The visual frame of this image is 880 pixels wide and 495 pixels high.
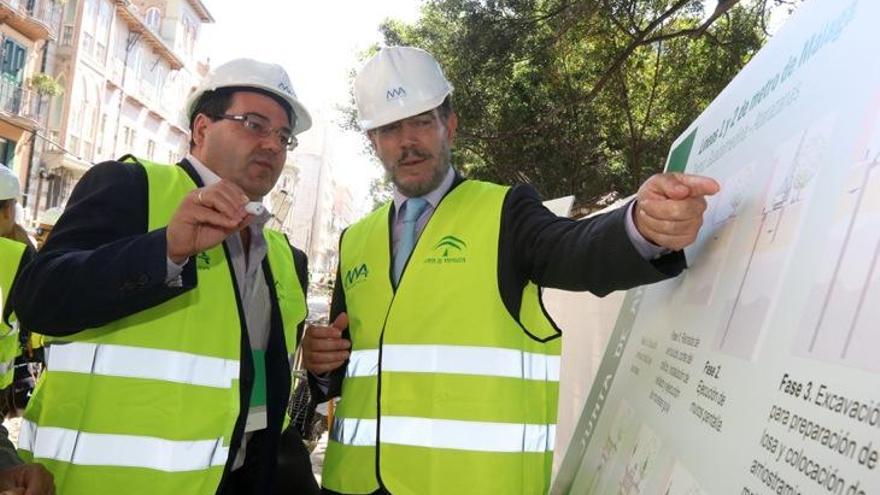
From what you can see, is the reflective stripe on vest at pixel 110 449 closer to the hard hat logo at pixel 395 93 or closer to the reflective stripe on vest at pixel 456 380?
the reflective stripe on vest at pixel 456 380

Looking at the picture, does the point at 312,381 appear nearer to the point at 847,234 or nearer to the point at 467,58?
the point at 847,234

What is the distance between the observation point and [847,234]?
935mm

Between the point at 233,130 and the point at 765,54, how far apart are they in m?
1.71

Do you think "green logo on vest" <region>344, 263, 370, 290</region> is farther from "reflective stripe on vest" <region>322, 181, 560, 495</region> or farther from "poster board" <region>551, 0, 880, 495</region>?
"poster board" <region>551, 0, 880, 495</region>

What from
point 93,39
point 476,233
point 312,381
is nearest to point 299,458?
point 312,381

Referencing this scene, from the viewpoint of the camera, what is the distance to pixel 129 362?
2037mm

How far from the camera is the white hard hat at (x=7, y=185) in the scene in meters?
4.58

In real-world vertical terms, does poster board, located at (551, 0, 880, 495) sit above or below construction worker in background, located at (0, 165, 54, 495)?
above

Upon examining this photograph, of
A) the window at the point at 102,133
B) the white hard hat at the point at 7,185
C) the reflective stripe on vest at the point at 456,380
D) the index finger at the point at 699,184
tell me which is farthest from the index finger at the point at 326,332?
the window at the point at 102,133

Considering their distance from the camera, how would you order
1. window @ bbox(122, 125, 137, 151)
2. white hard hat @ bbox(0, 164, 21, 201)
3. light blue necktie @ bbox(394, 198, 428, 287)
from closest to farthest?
light blue necktie @ bbox(394, 198, 428, 287) → white hard hat @ bbox(0, 164, 21, 201) → window @ bbox(122, 125, 137, 151)

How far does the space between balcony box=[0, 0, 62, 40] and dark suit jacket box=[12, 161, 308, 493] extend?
25.3 metres

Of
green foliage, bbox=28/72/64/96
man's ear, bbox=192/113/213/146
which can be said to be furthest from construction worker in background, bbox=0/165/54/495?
green foliage, bbox=28/72/64/96

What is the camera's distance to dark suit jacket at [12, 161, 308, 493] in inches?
72.2

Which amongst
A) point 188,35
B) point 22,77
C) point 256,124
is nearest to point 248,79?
point 256,124
